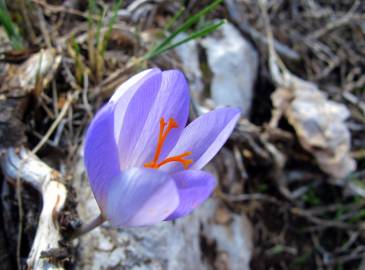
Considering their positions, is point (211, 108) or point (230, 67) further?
point (230, 67)

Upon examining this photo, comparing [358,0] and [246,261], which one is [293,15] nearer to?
[358,0]

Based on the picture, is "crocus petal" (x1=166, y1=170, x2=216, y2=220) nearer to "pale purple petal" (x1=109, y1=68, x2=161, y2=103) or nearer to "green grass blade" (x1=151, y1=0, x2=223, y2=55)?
"pale purple petal" (x1=109, y1=68, x2=161, y2=103)

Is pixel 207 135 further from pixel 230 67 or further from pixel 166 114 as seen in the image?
pixel 230 67

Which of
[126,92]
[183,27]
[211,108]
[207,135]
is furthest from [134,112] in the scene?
[211,108]

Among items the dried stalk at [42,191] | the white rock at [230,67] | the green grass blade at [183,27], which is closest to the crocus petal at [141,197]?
the dried stalk at [42,191]

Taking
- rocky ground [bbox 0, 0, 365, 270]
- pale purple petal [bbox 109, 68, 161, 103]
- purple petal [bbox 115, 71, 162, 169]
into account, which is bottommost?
rocky ground [bbox 0, 0, 365, 270]

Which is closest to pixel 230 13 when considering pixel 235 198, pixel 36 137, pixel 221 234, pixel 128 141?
pixel 235 198

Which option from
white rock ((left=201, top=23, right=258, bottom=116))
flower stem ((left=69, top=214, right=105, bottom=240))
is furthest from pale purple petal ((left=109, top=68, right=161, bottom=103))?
white rock ((left=201, top=23, right=258, bottom=116))
